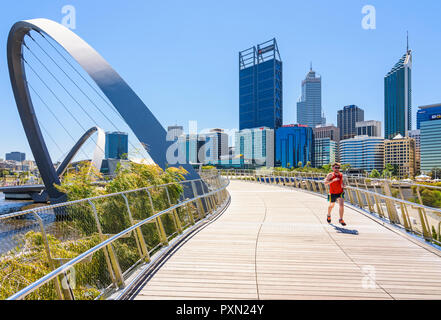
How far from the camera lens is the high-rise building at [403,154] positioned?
146 metres

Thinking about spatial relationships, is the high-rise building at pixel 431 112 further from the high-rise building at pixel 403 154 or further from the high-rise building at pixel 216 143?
the high-rise building at pixel 216 143

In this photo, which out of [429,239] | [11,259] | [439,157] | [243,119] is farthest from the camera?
[243,119]

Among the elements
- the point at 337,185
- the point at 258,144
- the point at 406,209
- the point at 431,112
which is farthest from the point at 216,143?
the point at 406,209

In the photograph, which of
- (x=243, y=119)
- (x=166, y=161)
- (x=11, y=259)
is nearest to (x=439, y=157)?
(x=243, y=119)

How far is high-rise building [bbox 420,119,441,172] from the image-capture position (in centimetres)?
13988

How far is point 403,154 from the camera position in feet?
493

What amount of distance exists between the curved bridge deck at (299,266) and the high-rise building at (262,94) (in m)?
158

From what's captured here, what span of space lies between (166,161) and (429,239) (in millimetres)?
11342

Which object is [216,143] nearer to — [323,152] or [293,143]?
[293,143]

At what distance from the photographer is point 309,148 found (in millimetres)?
160250

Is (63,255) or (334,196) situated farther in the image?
(334,196)

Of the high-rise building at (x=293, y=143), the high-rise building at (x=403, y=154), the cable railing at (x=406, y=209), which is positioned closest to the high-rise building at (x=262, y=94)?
the high-rise building at (x=293, y=143)

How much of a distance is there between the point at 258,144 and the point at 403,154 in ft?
239
